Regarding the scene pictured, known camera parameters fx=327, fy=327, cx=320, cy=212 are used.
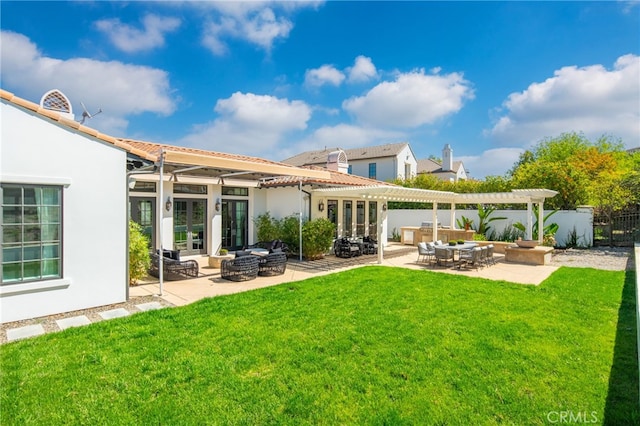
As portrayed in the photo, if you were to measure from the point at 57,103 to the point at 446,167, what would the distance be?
4691 centimetres

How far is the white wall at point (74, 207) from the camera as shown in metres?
6.74

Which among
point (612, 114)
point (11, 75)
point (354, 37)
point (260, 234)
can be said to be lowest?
point (260, 234)

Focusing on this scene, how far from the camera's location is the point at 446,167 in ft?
158

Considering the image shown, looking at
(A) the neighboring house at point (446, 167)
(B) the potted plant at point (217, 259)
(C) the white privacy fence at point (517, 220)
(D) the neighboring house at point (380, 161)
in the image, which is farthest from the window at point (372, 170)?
(B) the potted plant at point (217, 259)

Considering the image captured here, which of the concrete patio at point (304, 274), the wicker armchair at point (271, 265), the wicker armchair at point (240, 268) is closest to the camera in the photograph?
the concrete patio at point (304, 274)

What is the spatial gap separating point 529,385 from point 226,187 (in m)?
14.6

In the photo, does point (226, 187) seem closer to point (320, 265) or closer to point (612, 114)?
point (320, 265)

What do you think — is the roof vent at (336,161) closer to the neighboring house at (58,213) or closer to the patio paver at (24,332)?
the neighboring house at (58,213)

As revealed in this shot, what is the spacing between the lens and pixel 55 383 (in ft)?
14.5

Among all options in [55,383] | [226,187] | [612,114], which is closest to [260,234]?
[226,187]

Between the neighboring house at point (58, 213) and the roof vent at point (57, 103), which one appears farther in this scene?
the roof vent at point (57, 103)

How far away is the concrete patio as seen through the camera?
30.7 ft
